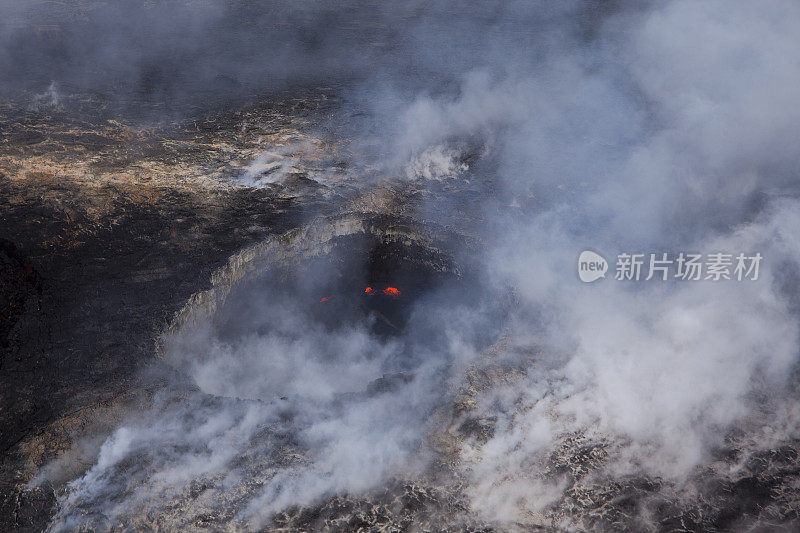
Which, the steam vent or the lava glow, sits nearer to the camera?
the steam vent

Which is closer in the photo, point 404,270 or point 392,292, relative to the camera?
point 404,270

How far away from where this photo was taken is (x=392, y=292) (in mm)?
5816

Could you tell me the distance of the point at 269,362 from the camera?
5.21 m

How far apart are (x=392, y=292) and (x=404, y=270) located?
38 cm

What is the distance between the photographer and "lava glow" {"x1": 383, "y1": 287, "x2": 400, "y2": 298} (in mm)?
5777

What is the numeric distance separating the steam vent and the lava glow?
45mm

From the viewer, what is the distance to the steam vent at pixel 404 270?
3.45 m

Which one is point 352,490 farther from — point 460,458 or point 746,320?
point 746,320

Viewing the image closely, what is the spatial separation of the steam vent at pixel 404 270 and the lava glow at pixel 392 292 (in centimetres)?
4

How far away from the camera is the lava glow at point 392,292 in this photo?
578 cm

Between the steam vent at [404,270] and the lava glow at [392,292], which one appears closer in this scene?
the steam vent at [404,270]

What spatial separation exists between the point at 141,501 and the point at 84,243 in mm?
1929

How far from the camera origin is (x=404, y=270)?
553cm

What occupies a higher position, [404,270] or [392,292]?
[404,270]
